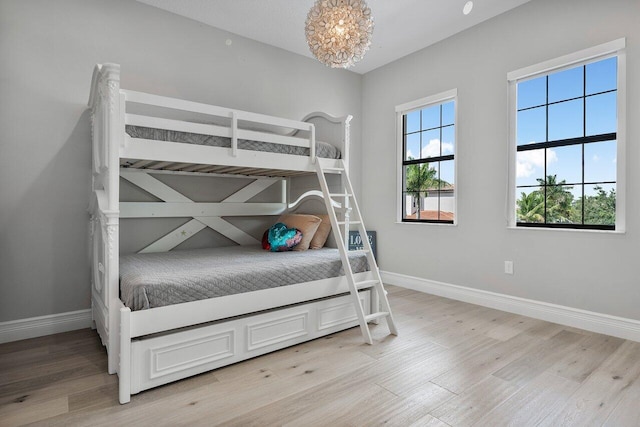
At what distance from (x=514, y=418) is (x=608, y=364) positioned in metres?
1.02

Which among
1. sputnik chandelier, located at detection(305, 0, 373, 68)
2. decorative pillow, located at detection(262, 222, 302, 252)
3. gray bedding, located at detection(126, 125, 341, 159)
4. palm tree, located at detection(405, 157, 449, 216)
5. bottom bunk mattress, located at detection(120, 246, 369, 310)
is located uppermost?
sputnik chandelier, located at detection(305, 0, 373, 68)

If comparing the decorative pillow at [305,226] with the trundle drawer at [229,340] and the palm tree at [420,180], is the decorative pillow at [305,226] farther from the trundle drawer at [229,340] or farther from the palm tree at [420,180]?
the palm tree at [420,180]

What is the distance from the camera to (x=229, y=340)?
2.15 metres

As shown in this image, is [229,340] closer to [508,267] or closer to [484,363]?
[484,363]

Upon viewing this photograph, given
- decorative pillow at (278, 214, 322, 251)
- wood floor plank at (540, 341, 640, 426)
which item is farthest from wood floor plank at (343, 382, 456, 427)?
decorative pillow at (278, 214, 322, 251)

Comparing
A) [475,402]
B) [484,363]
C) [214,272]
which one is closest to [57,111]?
[214,272]

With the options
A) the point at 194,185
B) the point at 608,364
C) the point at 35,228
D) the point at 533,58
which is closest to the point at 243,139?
the point at 194,185

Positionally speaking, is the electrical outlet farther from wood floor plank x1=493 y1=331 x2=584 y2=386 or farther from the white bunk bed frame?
the white bunk bed frame

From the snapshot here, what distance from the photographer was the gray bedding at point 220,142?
7.22 feet

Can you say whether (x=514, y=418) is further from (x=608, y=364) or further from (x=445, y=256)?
(x=445, y=256)

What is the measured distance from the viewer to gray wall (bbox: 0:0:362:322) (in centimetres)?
256

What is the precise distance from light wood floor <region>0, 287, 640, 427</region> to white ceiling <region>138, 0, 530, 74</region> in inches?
108

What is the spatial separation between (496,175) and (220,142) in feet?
8.03

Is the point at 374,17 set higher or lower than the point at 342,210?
higher
